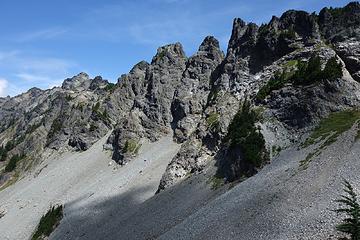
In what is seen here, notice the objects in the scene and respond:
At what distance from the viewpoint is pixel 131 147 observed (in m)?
114

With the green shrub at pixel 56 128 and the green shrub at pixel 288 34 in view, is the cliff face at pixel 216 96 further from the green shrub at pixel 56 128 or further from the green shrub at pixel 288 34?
the green shrub at pixel 56 128

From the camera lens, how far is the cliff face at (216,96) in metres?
68.8

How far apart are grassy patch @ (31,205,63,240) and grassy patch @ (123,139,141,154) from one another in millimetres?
26169

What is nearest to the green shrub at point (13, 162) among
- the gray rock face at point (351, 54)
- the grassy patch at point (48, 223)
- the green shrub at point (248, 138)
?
the grassy patch at point (48, 223)

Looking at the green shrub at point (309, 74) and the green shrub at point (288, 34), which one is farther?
the green shrub at point (288, 34)


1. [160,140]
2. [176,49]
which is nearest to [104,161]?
[160,140]

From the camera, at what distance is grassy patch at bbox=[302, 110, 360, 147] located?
180 ft

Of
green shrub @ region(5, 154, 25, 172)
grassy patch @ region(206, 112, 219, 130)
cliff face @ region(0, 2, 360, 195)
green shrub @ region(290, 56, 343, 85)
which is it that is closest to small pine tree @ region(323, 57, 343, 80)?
green shrub @ region(290, 56, 343, 85)

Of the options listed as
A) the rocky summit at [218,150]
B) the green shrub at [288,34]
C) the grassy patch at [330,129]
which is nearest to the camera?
the rocky summit at [218,150]

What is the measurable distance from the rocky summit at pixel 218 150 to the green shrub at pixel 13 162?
19.7 inches

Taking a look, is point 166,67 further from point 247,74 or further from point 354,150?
point 354,150

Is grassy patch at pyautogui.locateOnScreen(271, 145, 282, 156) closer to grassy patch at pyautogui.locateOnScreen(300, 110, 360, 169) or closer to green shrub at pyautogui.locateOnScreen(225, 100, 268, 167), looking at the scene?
green shrub at pyautogui.locateOnScreen(225, 100, 268, 167)

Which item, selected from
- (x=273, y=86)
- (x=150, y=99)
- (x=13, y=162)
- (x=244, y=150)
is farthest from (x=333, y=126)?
(x=13, y=162)

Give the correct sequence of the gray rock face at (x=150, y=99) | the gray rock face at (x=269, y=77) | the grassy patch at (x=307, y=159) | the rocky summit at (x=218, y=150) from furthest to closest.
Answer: the gray rock face at (x=150, y=99) < the gray rock face at (x=269, y=77) < the grassy patch at (x=307, y=159) < the rocky summit at (x=218, y=150)
